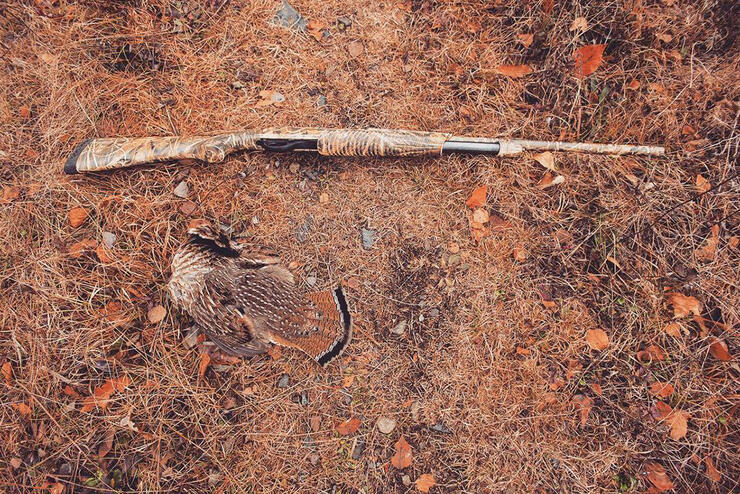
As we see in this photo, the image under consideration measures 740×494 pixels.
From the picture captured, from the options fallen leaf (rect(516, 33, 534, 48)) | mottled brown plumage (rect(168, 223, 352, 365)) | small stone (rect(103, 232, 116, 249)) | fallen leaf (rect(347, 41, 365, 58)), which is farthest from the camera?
fallen leaf (rect(347, 41, 365, 58))

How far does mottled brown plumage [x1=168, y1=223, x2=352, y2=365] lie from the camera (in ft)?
8.06

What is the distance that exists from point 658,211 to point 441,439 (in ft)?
7.76

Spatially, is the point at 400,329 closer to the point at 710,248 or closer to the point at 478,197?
the point at 478,197

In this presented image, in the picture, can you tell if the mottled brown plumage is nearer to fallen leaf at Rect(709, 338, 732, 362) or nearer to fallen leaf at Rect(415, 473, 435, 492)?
fallen leaf at Rect(415, 473, 435, 492)

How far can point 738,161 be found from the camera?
272 centimetres

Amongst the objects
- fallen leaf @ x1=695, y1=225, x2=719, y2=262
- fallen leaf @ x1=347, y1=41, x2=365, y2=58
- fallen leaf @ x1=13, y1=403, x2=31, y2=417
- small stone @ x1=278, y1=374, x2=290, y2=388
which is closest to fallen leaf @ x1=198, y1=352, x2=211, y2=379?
small stone @ x1=278, y1=374, x2=290, y2=388

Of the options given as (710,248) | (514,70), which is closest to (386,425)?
(710,248)

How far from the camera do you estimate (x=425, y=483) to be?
264 centimetres

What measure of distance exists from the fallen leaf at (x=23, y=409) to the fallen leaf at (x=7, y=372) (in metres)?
0.17

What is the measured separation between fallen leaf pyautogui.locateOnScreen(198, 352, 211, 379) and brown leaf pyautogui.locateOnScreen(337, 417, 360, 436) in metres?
1.09

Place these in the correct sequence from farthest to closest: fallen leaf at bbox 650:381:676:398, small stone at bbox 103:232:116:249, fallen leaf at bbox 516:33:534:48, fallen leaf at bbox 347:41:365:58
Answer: fallen leaf at bbox 347:41:365:58 < fallen leaf at bbox 516:33:534:48 < small stone at bbox 103:232:116:249 < fallen leaf at bbox 650:381:676:398

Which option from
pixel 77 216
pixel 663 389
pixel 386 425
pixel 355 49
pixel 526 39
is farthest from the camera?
pixel 355 49

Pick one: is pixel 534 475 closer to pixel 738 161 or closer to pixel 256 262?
pixel 256 262

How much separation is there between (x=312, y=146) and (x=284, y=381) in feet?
5.88
